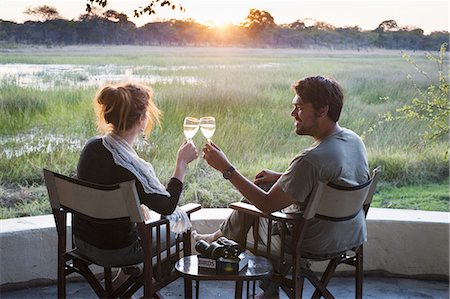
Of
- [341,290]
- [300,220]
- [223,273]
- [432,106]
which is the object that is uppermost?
[432,106]

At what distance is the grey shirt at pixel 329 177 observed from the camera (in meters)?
3.33

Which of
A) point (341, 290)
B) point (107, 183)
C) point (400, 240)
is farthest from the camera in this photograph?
point (400, 240)

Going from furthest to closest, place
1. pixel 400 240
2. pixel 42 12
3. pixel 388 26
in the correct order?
pixel 388 26
pixel 42 12
pixel 400 240

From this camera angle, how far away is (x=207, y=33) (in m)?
5.28

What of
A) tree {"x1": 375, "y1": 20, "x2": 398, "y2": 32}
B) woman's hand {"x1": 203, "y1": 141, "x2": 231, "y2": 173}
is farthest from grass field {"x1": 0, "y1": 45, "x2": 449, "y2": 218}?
woman's hand {"x1": 203, "y1": 141, "x2": 231, "y2": 173}

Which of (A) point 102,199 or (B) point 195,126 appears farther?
(B) point 195,126

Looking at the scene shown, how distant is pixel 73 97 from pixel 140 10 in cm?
76

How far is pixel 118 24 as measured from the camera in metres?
5.18

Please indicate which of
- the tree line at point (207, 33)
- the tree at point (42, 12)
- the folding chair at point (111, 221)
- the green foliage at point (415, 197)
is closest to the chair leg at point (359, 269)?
the folding chair at point (111, 221)

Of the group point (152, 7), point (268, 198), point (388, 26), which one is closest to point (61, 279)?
point (268, 198)

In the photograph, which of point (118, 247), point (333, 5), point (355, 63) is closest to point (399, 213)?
point (355, 63)

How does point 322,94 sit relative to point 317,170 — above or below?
above

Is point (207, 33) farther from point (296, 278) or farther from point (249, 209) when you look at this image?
point (296, 278)

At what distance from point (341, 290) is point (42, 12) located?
104 inches
